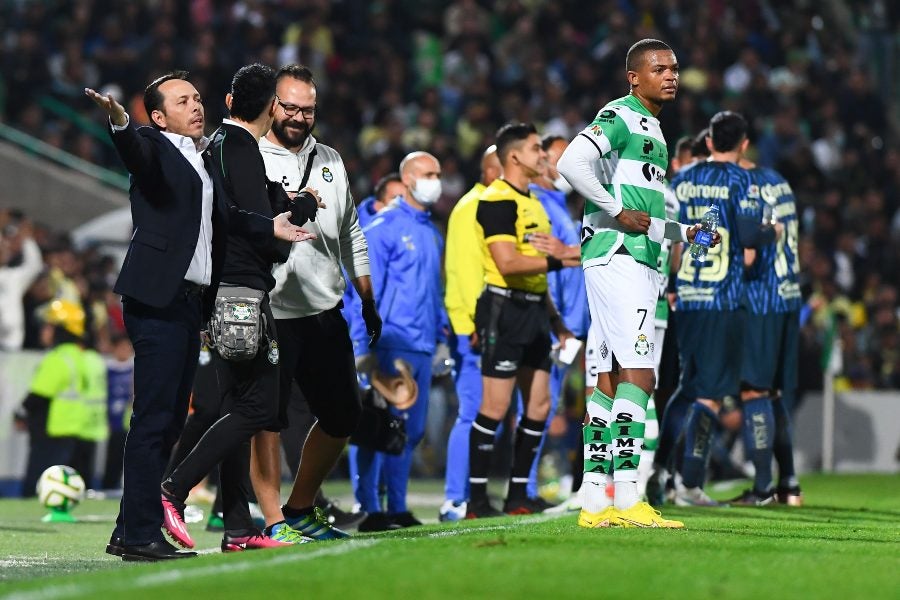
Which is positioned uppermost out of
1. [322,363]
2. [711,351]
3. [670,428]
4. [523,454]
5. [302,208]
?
[302,208]

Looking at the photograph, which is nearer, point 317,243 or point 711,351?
point 317,243

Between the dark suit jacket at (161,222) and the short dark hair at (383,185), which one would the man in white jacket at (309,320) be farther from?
the short dark hair at (383,185)

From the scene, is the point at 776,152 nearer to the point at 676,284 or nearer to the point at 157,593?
the point at 676,284

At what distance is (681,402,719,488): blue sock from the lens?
1230cm

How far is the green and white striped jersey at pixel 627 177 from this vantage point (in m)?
8.75

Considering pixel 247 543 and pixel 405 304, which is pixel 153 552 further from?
pixel 405 304

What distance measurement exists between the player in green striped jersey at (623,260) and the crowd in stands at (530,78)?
11.0m

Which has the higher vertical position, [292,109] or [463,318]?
[292,109]

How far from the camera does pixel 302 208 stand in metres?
8.38

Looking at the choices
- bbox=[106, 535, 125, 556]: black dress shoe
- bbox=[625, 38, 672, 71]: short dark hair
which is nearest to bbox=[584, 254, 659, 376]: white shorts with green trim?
bbox=[625, 38, 672, 71]: short dark hair

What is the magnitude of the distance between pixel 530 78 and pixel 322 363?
52.7ft

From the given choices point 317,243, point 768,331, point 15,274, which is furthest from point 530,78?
point 317,243

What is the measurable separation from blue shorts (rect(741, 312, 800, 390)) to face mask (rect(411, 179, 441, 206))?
2.50 m

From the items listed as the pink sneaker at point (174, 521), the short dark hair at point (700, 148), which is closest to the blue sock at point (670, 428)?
the short dark hair at point (700, 148)
